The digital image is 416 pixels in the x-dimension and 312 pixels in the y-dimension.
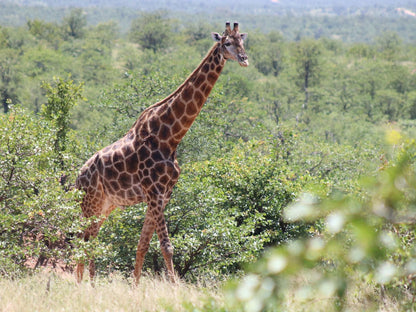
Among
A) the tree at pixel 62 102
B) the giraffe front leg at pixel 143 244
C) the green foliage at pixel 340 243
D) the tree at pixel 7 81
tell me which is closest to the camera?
the green foliage at pixel 340 243

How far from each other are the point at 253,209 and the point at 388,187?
11.9m

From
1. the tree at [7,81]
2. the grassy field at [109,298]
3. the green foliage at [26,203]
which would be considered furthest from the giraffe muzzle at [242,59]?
the tree at [7,81]

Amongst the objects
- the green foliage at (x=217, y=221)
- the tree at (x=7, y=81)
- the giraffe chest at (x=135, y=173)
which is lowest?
the tree at (x=7, y=81)

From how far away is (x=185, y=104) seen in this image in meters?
8.97

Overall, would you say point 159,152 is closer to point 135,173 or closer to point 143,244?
point 135,173

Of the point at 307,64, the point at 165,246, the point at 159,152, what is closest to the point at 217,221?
the point at 165,246

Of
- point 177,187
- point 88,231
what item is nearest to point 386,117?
point 177,187

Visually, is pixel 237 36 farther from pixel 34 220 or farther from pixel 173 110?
pixel 34 220

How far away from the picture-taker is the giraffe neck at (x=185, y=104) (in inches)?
347

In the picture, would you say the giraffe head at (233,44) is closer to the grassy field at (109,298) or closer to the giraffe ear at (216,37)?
the giraffe ear at (216,37)

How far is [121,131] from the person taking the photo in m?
18.5

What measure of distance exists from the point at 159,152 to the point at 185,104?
101 centimetres

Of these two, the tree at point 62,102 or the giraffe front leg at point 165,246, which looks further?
the tree at point 62,102

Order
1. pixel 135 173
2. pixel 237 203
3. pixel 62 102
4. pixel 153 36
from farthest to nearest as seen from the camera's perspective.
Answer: pixel 153 36, pixel 62 102, pixel 237 203, pixel 135 173
